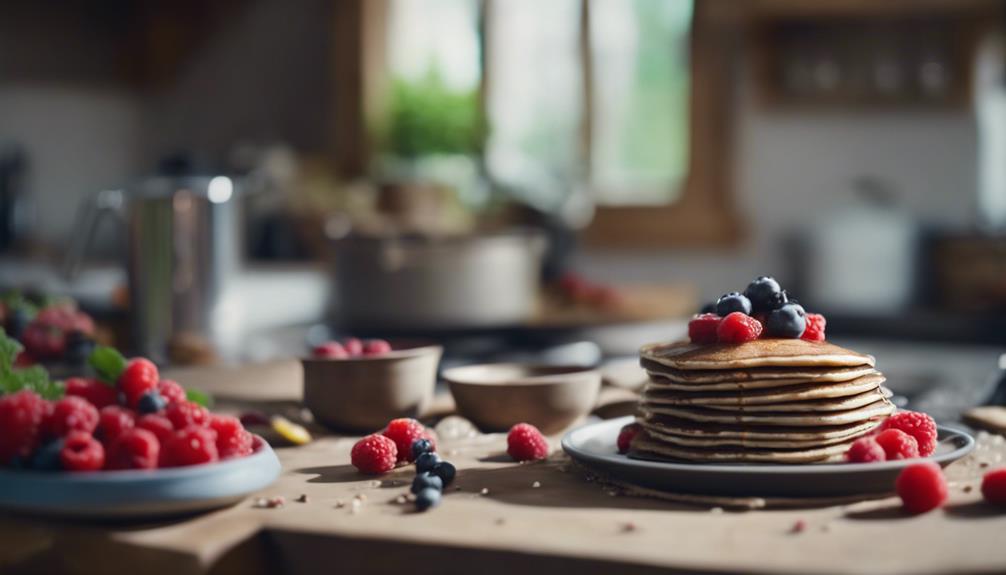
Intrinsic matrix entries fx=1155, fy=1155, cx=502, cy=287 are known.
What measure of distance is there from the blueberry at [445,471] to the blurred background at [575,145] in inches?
54.0

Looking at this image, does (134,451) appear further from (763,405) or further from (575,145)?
(575,145)

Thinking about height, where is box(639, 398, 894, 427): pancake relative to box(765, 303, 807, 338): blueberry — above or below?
below

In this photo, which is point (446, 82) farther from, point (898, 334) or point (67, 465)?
point (67, 465)

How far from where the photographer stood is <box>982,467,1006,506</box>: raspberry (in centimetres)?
99

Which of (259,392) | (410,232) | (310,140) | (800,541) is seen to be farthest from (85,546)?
(310,140)

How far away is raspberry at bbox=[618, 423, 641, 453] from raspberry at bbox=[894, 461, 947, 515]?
0.99 ft

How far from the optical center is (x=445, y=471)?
112 centimetres

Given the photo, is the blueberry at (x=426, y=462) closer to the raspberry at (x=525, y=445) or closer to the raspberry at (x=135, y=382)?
the raspberry at (x=525, y=445)

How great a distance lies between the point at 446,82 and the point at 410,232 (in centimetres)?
284

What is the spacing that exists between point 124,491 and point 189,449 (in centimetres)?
7

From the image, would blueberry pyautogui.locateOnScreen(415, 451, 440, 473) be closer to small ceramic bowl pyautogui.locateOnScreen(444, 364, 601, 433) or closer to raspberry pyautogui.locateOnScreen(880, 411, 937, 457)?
small ceramic bowl pyautogui.locateOnScreen(444, 364, 601, 433)

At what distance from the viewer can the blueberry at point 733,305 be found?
1207 mm

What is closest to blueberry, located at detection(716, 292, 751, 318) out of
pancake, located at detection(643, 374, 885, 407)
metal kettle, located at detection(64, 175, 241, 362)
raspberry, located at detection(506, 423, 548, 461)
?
pancake, located at detection(643, 374, 885, 407)

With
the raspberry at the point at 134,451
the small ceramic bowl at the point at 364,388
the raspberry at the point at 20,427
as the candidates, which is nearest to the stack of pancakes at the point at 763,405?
the small ceramic bowl at the point at 364,388
